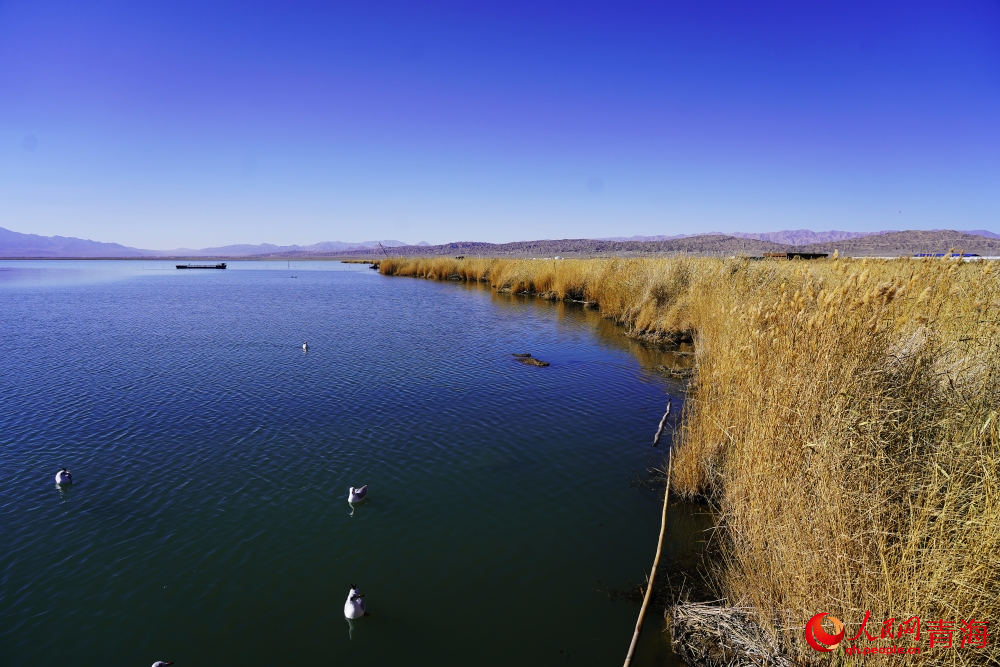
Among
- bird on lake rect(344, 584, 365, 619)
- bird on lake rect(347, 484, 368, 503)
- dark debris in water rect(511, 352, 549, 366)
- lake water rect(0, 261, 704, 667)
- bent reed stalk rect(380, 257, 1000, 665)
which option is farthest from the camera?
dark debris in water rect(511, 352, 549, 366)

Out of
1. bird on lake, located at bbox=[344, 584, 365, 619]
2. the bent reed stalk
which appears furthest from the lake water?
the bent reed stalk

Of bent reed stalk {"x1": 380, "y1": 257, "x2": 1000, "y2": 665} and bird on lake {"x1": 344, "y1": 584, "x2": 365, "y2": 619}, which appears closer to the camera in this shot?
bent reed stalk {"x1": 380, "y1": 257, "x2": 1000, "y2": 665}

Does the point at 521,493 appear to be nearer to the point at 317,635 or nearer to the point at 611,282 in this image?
the point at 317,635

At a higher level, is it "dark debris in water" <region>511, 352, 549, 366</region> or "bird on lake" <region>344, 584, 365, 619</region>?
"dark debris in water" <region>511, 352, 549, 366</region>

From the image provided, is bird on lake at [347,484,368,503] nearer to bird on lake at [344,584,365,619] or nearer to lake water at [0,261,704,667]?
lake water at [0,261,704,667]

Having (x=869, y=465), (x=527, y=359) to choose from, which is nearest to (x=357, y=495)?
(x=869, y=465)

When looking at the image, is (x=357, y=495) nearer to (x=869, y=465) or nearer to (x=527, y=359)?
(x=869, y=465)
